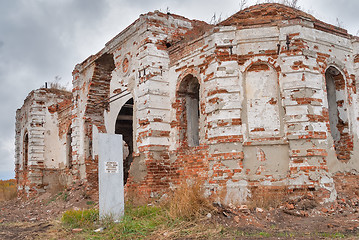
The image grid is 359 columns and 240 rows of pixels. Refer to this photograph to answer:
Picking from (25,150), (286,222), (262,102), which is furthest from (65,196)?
(286,222)

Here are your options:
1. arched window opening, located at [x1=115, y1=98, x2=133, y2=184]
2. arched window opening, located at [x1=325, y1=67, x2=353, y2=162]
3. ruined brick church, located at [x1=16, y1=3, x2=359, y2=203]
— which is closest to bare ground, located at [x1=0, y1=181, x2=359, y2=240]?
ruined brick church, located at [x1=16, y1=3, x2=359, y2=203]

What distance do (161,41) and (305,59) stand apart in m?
4.31

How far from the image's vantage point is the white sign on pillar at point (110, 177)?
24.1 feet

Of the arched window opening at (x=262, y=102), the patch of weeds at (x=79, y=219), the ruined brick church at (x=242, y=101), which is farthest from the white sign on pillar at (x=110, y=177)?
the arched window opening at (x=262, y=102)

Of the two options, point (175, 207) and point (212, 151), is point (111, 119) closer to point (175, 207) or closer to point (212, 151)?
point (212, 151)

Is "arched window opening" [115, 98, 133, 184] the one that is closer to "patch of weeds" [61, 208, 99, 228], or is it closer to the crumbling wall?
the crumbling wall

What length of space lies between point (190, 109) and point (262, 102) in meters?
2.39

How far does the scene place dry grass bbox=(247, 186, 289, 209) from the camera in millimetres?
8156

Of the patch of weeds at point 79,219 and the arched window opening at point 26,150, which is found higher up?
the arched window opening at point 26,150

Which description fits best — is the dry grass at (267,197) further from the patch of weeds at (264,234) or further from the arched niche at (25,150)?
the arched niche at (25,150)

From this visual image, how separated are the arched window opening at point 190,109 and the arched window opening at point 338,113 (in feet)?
11.8

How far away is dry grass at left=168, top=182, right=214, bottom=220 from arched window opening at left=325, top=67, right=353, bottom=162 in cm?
419

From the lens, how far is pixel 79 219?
759 centimetres

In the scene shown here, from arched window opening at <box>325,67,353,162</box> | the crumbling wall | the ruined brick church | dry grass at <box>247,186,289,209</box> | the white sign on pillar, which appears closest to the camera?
the white sign on pillar
